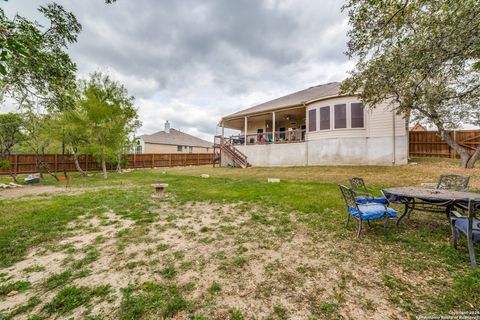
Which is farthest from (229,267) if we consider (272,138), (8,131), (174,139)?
(174,139)

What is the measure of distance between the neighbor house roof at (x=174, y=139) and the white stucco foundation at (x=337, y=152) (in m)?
20.4

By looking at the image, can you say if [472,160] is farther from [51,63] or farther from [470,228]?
[51,63]

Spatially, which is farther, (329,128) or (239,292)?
(329,128)

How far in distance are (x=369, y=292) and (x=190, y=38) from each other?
41.7ft

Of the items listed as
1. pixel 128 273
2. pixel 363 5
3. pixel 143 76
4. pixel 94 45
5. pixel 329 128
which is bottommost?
pixel 128 273

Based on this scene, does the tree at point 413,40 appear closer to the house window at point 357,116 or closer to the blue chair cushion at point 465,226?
the blue chair cushion at point 465,226

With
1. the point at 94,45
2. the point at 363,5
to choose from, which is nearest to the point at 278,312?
the point at 363,5

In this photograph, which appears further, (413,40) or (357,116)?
(357,116)

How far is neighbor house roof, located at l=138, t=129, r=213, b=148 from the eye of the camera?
101 ft

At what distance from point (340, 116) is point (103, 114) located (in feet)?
53.5

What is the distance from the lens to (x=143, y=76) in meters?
14.9

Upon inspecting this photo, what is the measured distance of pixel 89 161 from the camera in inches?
727

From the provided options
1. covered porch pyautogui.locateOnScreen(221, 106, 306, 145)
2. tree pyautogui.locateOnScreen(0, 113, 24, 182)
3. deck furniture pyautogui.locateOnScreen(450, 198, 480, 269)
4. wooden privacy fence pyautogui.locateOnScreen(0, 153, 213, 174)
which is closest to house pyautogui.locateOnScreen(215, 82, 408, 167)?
covered porch pyautogui.locateOnScreen(221, 106, 306, 145)

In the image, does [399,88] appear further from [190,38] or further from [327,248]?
[190,38]
